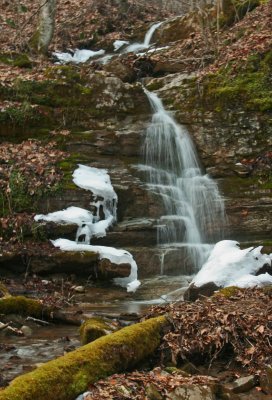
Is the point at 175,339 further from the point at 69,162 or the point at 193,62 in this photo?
the point at 193,62

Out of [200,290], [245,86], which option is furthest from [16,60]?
[200,290]

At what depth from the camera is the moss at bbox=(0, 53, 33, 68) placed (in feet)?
54.4

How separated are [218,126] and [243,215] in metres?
3.20

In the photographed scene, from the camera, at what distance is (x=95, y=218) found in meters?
11.2

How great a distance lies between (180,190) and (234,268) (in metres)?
4.46

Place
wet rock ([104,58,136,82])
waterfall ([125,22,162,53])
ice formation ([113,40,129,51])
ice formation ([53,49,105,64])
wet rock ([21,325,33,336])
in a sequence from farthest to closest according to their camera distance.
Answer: ice formation ([113,40,129,51]), waterfall ([125,22,162,53]), ice formation ([53,49,105,64]), wet rock ([104,58,136,82]), wet rock ([21,325,33,336])

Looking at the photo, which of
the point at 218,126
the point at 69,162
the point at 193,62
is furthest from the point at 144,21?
the point at 69,162

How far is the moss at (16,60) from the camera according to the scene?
16.6 m

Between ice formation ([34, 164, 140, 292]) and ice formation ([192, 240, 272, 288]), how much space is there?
6.41 feet

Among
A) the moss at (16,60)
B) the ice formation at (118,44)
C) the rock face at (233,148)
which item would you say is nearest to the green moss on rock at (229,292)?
the rock face at (233,148)

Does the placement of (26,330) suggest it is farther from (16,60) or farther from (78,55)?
(78,55)

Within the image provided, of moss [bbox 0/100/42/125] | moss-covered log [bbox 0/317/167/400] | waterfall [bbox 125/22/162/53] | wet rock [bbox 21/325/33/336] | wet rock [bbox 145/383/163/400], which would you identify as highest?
waterfall [bbox 125/22/162/53]

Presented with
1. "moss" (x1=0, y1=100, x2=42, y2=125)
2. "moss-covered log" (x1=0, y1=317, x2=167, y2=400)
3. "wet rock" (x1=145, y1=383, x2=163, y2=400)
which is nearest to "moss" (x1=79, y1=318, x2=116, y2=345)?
"moss-covered log" (x1=0, y1=317, x2=167, y2=400)

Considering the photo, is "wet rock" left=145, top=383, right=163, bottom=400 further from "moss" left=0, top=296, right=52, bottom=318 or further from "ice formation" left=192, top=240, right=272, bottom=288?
"ice formation" left=192, top=240, right=272, bottom=288
